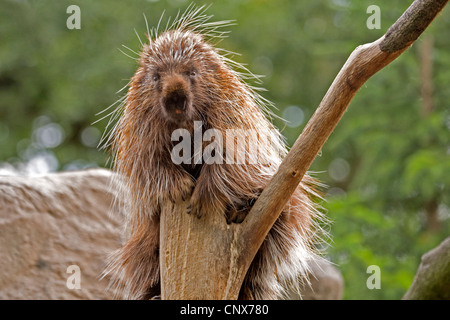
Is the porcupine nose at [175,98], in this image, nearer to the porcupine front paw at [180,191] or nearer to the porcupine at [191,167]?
the porcupine at [191,167]

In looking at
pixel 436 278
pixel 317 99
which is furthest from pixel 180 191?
pixel 317 99

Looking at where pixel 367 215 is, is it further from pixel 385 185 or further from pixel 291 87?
pixel 291 87

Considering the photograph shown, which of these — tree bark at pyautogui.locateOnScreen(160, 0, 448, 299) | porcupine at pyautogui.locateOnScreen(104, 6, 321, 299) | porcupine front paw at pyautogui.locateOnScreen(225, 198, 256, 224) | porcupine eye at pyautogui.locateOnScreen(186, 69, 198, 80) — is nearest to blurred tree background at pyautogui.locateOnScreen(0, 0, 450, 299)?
porcupine at pyautogui.locateOnScreen(104, 6, 321, 299)

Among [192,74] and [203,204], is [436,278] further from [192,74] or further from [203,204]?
[192,74]

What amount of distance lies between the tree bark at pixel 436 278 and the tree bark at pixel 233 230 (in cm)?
113

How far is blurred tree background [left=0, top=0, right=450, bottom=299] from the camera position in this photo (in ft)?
17.6

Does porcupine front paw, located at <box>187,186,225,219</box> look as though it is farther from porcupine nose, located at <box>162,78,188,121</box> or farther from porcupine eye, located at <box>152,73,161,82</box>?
porcupine eye, located at <box>152,73,161,82</box>

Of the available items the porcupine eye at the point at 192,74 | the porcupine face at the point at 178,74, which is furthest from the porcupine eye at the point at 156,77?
the porcupine eye at the point at 192,74

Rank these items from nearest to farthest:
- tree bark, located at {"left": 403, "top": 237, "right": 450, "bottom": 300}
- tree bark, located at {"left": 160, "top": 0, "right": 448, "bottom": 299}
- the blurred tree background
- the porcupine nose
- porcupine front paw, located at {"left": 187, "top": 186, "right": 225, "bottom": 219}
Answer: tree bark, located at {"left": 160, "top": 0, "right": 448, "bottom": 299} < the porcupine nose < porcupine front paw, located at {"left": 187, "top": 186, "right": 225, "bottom": 219} < tree bark, located at {"left": 403, "top": 237, "right": 450, "bottom": 300} < the blurred tree background

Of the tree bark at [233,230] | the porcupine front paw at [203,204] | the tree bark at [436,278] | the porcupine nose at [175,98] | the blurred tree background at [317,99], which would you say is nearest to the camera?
the tree bark at [233,230]

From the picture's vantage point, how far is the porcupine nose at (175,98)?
85.0 inches

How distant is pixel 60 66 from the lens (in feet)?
27.4

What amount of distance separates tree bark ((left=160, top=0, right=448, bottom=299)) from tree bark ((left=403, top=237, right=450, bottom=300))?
1128mm
